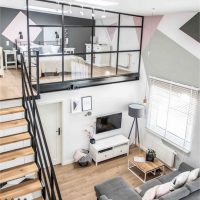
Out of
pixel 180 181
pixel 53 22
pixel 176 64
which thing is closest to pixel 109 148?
pixel 180 181

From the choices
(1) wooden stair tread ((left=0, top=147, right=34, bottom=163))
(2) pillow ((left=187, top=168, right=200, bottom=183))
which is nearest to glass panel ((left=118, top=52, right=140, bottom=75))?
(2) pillow ((left=187, top=168, right=200, bottom=183))

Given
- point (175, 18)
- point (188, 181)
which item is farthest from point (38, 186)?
point (175, 18)

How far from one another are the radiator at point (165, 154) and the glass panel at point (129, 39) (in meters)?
2.81

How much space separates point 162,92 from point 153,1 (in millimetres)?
2773

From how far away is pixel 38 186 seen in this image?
11.5ft

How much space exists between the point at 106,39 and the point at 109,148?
3.41 meters

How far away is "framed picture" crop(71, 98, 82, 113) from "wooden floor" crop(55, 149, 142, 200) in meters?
1.53

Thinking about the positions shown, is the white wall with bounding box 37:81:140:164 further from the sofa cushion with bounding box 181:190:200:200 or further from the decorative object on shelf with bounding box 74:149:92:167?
the sofa cushion with bounding box 181:190:200:200

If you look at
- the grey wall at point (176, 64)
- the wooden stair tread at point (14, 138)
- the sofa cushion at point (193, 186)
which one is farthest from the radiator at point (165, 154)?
the wooden stair tread at point (14, 138)

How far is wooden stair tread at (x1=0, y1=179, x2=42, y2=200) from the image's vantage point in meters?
3.35

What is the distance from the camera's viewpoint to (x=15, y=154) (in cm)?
370

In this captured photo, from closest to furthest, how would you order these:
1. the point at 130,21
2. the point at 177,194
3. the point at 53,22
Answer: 1. the point at 177,194
2. the point at 130,21
3. the point at 53,22

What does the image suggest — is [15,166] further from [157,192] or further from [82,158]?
[82,158]

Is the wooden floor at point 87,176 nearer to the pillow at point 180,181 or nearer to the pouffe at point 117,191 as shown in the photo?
the pouffe at point 117,191
